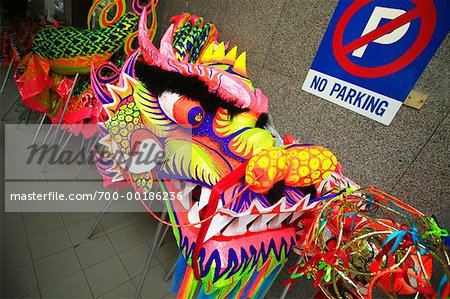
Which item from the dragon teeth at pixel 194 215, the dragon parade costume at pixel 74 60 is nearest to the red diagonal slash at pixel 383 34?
the dragon teeth at pixel 194 215

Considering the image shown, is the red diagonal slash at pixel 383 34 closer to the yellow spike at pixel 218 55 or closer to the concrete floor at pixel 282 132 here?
the concrete floor at pixel 282 132

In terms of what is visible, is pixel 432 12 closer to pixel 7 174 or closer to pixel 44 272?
pixel 44 272

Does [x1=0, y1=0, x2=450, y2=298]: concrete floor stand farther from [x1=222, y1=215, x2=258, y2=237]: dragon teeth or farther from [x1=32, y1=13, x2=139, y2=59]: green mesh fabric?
[x1=222, y1=215, x2=258, y2=237]: dragon teeth

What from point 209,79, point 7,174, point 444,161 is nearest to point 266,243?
point 209,79

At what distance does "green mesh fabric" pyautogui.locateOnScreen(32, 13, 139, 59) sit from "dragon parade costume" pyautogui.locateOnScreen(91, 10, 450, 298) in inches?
27.1

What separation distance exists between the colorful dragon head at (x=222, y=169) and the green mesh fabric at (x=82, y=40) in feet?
1.93

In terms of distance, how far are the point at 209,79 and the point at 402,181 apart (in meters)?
0.91

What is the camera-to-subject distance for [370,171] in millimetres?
1130

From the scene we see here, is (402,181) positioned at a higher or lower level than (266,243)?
higher

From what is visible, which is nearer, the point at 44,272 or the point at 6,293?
the point at 6,293

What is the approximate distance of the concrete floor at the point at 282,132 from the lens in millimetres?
976

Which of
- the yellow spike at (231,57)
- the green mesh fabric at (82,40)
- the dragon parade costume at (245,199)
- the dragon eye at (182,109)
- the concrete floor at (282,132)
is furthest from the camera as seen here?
the green mesh fabric at (82,40)
